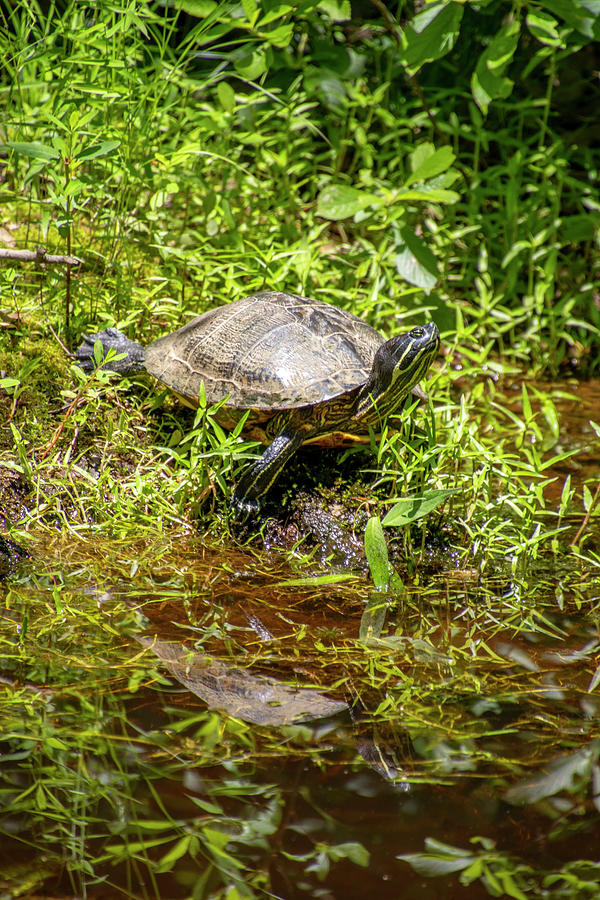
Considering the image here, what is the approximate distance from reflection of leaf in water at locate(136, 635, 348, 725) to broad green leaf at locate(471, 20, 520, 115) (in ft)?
11.2

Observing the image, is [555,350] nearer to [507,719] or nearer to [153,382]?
[153,382]

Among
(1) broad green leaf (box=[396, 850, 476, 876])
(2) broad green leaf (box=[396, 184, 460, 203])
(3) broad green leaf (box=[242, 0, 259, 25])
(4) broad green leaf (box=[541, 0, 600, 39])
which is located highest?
(4) broad green leaf (box=[541, 0, 600, 39])

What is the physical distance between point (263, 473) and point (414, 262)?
190cm

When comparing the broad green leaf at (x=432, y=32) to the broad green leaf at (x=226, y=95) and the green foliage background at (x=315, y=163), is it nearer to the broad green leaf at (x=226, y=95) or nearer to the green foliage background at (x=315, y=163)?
the green foliage background at (x=315, y=163)

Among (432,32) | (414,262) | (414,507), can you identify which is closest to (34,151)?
(414,507)

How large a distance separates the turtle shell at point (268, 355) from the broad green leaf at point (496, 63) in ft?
5.33

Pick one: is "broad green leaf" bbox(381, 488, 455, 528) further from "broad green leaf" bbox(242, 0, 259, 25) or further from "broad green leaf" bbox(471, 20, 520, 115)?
"broad green leaf" bbox(471, 20, 520, 115)

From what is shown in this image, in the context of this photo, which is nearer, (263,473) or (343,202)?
(263,473)

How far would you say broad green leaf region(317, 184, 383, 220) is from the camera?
421 centimetres

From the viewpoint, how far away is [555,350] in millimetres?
5121

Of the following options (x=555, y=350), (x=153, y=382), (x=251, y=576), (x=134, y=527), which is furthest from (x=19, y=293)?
(x=555, y=350)

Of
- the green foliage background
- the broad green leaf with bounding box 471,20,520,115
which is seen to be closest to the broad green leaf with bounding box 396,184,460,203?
the green foliage background

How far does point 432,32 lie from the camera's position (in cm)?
414

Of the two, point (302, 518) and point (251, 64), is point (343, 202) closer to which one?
point (251, 64)
